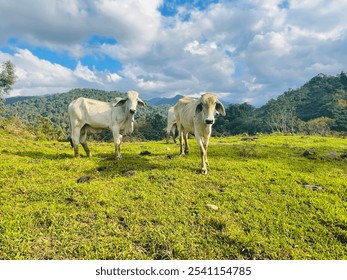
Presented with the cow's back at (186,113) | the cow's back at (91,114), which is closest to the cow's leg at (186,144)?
the cow's back at (186,113)

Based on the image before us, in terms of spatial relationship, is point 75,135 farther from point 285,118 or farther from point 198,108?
point 285,118

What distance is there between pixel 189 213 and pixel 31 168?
215 inches

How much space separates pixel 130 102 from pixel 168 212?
5.03 metres

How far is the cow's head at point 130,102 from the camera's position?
9250 mm

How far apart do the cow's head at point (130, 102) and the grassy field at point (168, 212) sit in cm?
217

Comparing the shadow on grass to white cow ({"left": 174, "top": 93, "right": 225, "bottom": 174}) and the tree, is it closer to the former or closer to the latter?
white cow ({"left": 174, "top": 93, "right": 225, "bottom": 174})

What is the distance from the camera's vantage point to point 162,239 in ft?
15.1

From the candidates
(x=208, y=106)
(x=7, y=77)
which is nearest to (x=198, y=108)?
(x=208, y=106)

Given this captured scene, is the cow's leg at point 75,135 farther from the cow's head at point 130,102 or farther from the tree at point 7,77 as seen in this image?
the tree at point 7,77

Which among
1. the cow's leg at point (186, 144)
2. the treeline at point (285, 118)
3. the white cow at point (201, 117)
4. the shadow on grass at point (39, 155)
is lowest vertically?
the shadow on grass at point (39, 155)

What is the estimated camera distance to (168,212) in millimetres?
5578

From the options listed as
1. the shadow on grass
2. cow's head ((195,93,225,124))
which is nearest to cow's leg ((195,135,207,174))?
cow's head ((195,93,225,124))
